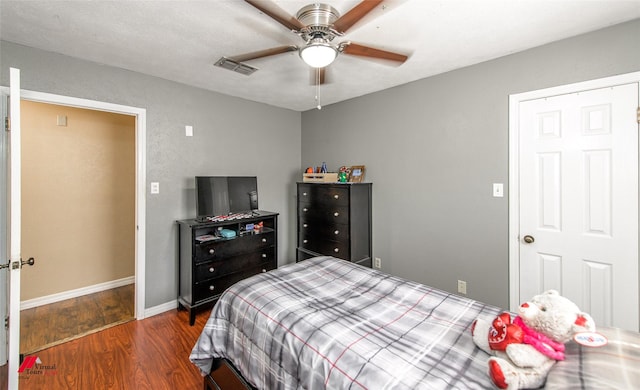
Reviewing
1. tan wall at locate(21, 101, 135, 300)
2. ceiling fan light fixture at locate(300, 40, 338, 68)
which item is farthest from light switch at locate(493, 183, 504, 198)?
tan wall at locate(21, 101, 135, 300)

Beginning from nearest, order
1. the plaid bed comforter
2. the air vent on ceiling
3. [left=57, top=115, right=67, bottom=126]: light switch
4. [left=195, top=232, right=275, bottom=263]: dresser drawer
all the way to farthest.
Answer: the plaid bed comforter, the air vent on ceiling, [left=195, top=232, right=275, bottom=263]: dresser drawer, [left=57, top=115, right=67, bottom=126]: light switch

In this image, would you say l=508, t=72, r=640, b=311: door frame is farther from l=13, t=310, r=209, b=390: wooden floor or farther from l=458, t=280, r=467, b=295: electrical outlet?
l=13, t=310, r=209, b=390: wooden floor

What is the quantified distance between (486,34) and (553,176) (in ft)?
4.05

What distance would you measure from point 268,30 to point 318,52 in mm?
625

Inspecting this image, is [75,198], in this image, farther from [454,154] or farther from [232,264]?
[454,154]

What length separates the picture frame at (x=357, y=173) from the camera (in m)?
3.53

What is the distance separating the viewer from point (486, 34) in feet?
6.87

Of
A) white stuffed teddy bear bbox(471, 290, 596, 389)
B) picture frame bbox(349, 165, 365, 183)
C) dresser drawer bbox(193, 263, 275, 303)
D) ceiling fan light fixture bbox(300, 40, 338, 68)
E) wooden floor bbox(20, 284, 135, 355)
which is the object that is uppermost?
Answer: ceiling fan light fixture bbox(300, 40, 338, 68)

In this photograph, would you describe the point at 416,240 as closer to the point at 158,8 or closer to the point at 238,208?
the point at 238,208

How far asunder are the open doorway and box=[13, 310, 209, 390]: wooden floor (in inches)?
9.9

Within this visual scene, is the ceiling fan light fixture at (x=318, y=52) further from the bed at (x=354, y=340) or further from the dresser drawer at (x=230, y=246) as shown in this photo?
the dresser drawer at (x=230, y=246)

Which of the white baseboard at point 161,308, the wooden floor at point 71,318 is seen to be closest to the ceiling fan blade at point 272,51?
the white baseboard at point 161,308

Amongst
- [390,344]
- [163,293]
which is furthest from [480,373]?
[163,293]

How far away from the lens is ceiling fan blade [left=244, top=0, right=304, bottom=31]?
1.32 m
